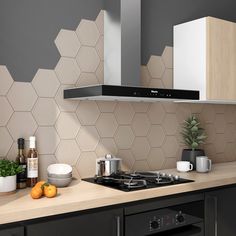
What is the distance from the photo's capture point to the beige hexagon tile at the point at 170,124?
307cm

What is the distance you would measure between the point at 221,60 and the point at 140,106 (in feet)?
2.47

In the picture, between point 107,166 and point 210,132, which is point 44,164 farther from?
point 210,132

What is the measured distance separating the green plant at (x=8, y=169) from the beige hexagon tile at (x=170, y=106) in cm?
147

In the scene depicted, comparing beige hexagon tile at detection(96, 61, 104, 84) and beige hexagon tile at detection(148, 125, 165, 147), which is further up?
beige hexagon tile at detection(96, 61, 104, 84)

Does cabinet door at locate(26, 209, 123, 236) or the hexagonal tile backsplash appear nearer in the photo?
cabinet door at locate(26, 209, 123, 236)

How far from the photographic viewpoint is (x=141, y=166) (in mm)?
2898

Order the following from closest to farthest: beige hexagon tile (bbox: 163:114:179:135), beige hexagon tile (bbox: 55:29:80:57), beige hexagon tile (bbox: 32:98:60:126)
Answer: beige hexagon tile (bbox: 32:98:60:126) → beige hexagon tile (bbox: 55:29:80:57) → beige hexagon tile (bbox: 163:114:179:135)

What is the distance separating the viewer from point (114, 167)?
2.47 m

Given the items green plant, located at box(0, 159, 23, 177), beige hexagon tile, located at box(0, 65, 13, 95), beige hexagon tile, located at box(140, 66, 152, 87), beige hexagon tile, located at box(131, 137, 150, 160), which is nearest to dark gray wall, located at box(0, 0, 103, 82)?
beige hexagon tile, located at box(0, 65, 13, 95)

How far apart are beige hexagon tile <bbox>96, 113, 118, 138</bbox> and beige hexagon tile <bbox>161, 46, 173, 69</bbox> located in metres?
0.75

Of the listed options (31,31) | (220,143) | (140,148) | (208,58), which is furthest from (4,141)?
(220,143)

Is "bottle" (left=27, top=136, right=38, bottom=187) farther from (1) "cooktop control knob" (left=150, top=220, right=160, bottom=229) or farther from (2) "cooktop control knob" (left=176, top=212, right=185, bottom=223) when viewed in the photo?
(2) "cooktop control knob" (left=176, top=212, right=185, bottom=223)

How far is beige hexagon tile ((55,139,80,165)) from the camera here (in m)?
2.45

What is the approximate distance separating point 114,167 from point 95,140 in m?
0.28
